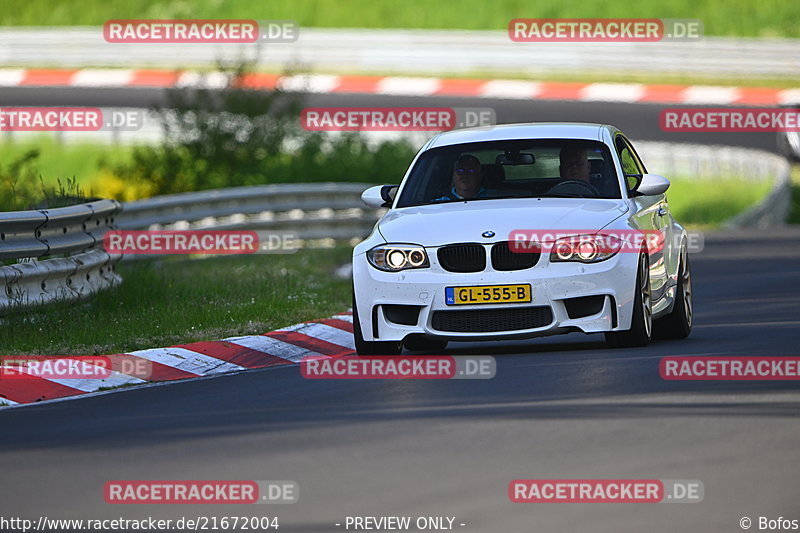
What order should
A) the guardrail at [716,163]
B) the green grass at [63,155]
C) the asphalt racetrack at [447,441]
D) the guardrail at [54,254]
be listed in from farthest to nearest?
the green grass at [63,155] < the guardrail at [716,163] < the guardrail at [54,254] < the asphalt racetrack at [447,441]

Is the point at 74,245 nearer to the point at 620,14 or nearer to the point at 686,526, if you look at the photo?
the point at 686,526

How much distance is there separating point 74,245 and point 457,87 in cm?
2935

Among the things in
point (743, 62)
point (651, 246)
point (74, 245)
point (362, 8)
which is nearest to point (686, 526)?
point (651, 246)

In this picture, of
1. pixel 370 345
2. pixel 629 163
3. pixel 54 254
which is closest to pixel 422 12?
pixel 54 254

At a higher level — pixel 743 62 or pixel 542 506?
pixel 743 62

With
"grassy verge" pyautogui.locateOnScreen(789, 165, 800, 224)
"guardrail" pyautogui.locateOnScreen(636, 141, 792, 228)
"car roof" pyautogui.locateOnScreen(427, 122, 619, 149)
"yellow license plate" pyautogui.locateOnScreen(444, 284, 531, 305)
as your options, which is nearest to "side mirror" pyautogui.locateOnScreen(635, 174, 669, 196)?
"car roof" pyautogui.locateOnScreen(427, 122, 619, 149)

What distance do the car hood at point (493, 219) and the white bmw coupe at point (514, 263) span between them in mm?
10

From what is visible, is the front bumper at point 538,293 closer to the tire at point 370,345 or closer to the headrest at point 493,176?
the tire at point 370,345

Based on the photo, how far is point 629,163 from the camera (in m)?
13.1

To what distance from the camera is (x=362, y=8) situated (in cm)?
5131

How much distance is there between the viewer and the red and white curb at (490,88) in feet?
130

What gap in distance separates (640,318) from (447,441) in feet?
11.1

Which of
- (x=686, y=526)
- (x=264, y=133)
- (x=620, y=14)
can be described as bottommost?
(x=686, y=526)

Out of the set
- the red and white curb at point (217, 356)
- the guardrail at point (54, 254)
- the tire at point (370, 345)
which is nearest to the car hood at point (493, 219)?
the tire at point (370, 345)
